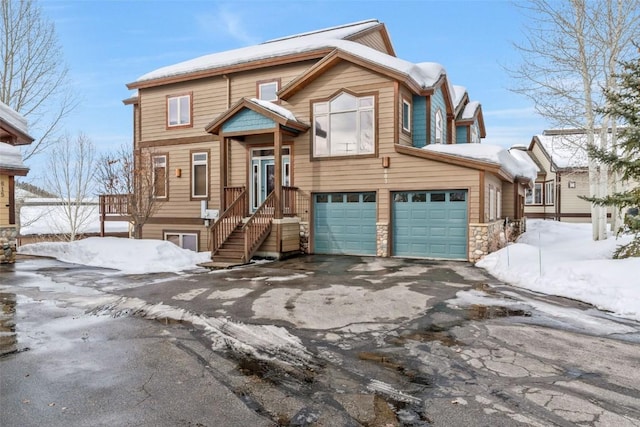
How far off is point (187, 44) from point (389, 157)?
16121 millimetres

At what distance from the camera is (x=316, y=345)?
5098 millimetres

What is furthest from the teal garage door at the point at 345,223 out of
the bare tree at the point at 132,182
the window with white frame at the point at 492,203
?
the bare tree at the point at 132,182

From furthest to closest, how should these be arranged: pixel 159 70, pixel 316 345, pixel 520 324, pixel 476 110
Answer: pixel 476 110 < pixel 159 70 < pixel 520 324 < pixel 316 345

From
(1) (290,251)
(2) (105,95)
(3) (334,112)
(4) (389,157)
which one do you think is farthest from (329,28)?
(2) (105,95)

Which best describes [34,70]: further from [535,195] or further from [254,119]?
[535,195]

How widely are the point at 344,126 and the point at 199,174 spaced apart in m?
7.03

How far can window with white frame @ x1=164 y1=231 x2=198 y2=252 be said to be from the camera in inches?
691

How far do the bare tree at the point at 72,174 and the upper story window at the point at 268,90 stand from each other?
1254cm

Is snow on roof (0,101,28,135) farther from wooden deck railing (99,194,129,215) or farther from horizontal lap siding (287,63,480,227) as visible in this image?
horizontal lap siding (287,63,480,227)

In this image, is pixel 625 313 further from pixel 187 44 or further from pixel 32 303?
pixel 187 44

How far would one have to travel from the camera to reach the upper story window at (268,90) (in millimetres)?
16234

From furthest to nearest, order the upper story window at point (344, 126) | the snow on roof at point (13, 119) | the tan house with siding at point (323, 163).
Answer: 1. the upper story window at point (344, 126)
2. the tan house with siding at point (323, 163)
3. the snow on roof at point (13, 119)

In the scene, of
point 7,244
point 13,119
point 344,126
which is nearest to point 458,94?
point 344,126

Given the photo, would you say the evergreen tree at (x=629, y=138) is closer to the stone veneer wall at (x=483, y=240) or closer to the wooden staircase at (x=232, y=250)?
the stone veneer wall at (x=483, y=240)
